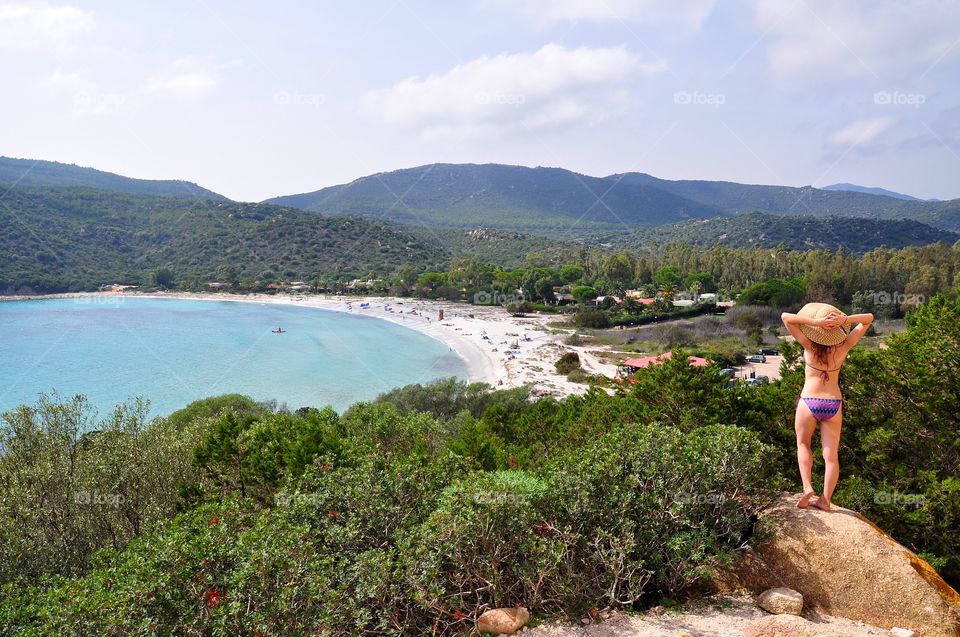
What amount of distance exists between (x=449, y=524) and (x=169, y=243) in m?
138

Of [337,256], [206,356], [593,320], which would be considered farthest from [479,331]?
[337,256]

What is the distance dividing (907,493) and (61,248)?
13564 cm

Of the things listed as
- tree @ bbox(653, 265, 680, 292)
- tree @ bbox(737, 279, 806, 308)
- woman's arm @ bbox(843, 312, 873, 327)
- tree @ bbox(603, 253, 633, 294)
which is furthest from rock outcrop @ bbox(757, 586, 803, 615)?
tree @ bbox(603, 253, 633, 294)

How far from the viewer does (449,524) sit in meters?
5.76

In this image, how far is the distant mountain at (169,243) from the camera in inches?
4067

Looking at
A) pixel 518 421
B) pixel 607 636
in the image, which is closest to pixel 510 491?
pixel 607 636

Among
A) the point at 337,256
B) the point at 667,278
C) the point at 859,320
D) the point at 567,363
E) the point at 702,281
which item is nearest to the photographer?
the point at 859,320

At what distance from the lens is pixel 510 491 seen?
20.5ft

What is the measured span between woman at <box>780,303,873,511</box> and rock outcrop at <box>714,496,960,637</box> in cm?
50

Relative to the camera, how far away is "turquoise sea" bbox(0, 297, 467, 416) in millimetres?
43875

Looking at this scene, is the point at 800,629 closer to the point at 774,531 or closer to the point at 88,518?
the point at 774,531

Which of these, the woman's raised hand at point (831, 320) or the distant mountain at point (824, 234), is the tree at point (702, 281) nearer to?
the distant mountain at point (824, 234)

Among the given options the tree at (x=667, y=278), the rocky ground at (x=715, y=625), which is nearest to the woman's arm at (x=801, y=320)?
the rocky ground at (x=715, y=625)

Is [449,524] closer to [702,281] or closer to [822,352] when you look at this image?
[822,352]
